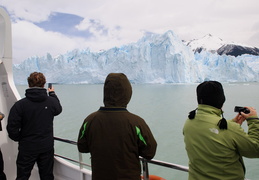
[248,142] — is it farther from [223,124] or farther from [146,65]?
[146,65]

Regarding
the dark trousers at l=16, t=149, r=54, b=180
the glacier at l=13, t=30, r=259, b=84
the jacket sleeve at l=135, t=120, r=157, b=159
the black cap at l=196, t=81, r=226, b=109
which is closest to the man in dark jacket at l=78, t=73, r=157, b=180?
the jacket sleeve at l=135, t=120, r=157, b=159

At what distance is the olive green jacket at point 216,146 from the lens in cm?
89

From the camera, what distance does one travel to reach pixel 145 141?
101 centimetres

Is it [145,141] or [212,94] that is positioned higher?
[212,94]

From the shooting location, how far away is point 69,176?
194cm

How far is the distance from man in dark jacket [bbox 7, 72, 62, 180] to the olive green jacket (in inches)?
39.5

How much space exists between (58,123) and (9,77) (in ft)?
27.8

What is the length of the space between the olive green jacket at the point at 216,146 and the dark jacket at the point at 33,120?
1001 mm

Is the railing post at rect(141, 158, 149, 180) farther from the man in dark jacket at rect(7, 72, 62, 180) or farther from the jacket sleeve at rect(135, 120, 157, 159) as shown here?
the man in dark jacket at rect(7, 72, 62, 180)

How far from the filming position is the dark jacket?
147cm

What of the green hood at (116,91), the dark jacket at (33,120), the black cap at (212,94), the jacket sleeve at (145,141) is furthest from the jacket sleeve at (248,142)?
the dark jacket at (33,120)

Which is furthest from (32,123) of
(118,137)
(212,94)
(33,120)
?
(212,94)

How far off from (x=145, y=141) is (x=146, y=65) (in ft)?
94.3

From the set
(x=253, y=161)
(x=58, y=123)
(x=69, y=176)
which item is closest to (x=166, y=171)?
(x=253, y=161)
